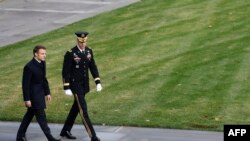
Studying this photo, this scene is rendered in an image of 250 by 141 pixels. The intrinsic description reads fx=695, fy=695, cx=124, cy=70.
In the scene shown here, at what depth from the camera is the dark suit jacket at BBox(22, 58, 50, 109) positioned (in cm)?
1260

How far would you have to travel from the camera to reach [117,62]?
1939cm

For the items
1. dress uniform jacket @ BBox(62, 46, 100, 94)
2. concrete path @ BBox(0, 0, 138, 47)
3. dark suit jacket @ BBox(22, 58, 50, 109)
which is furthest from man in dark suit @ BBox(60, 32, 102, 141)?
concrete path @ BBox(0, 0, 138, 47)

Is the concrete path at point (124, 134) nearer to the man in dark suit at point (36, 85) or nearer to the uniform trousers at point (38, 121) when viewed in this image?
the uniform trousers at point (38, 121)

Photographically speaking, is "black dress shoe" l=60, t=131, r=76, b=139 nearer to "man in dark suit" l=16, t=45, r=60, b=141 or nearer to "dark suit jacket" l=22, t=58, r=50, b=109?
"man in dark suit" l=16, t=45, r=60, b=141

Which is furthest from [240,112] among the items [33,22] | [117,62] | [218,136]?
[33,22]

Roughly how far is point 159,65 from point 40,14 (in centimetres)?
1007

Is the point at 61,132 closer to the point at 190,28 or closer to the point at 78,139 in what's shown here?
the point at 78,139

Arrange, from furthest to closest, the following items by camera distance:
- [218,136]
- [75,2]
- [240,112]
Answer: [75,2], [240,112], [218,136]

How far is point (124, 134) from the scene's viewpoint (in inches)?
535

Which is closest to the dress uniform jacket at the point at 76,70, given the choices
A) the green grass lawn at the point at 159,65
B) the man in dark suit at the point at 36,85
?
the man in dark suit at the point at 36,85

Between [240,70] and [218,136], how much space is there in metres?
4.86

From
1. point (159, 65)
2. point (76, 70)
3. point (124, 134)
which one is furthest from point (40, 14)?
point (76, 70)

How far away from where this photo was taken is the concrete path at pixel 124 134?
43.7 ft

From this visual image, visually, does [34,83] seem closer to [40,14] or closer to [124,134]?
[124,134]
